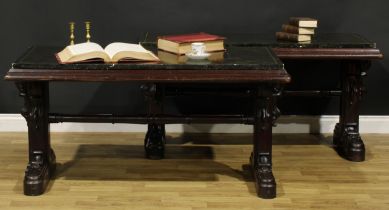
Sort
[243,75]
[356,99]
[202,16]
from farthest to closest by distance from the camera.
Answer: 1. [202,16]
2. [356,99]
3. [243,75]

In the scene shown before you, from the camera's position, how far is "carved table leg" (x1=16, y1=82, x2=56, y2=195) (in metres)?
3.32

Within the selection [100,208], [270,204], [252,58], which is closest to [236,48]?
[252,58]

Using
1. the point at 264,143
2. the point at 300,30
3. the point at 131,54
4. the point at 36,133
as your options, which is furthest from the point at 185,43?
the point at 36,133

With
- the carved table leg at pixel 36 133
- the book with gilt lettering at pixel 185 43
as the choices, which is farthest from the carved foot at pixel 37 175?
the book with gilt lettering at pixel 185 43

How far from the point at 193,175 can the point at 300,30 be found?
0.88 metres

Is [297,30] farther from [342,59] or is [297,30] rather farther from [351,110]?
[351,110]

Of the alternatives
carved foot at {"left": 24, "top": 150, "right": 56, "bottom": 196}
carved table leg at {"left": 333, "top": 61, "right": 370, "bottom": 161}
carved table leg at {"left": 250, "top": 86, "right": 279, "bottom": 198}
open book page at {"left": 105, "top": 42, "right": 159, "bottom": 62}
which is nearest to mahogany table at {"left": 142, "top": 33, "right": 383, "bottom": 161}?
carved table leg at {"left": 333, "top": 61, "right": 370, "bottom": 161}

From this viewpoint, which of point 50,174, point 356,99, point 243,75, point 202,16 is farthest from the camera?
point 202,16

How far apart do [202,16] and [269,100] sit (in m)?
1.02

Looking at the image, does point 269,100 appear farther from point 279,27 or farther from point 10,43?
point 10,43

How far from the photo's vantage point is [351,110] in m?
3.93

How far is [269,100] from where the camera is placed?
3.33 metres

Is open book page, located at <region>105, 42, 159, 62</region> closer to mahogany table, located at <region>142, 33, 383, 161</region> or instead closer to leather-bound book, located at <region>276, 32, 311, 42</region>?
mahogany table, located at <region>142, 33, 383, 161</region>

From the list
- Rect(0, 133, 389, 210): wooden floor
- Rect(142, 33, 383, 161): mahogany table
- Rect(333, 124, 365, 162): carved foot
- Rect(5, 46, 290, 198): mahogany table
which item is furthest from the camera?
Rect(333, 124, 365, 162): carved foot
